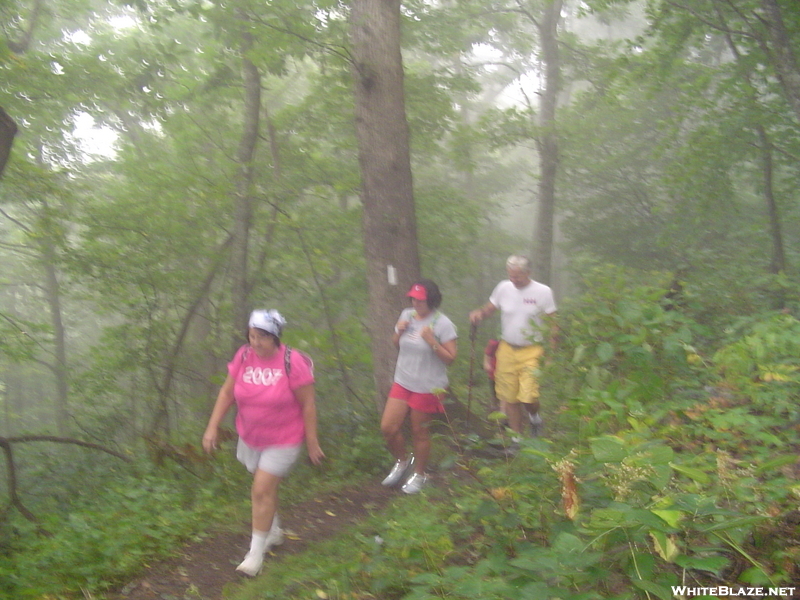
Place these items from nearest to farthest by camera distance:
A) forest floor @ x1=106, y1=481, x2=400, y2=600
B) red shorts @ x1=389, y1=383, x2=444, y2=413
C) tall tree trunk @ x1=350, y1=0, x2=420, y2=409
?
forest floor @ x1=106, y1=481, x2=400, y2=600 → red shorts @ x1=389, y1=383, x2=444, y2=413 → tall tree trunk @ x1=350, y1=0, x2=420, y2=409

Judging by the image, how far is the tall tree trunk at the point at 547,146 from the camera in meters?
14.1

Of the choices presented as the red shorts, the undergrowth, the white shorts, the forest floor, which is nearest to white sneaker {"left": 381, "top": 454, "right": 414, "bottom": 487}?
the forest floor

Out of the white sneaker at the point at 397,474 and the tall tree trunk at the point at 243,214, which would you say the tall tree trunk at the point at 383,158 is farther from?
the tall tree trunk at the point at 243,214

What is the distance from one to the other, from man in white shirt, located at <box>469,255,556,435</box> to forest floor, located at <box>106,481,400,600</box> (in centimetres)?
149

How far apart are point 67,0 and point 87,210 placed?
6623mm

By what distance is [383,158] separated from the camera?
669 centimetres

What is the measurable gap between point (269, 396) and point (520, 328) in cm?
269

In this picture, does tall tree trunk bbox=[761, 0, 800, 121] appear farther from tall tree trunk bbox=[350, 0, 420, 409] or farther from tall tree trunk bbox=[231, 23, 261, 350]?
tall tree trunk bbox=[231, 23, 261, 350]

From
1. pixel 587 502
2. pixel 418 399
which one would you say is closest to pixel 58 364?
pixel 418 399

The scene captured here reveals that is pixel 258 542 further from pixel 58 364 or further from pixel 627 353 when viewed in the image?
pixel 58 364

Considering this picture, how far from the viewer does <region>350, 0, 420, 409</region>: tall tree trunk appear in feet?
21.8

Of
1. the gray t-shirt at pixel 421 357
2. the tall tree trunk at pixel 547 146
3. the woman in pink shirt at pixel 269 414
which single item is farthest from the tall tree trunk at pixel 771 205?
the woman in pink shirt at pixel 269 414

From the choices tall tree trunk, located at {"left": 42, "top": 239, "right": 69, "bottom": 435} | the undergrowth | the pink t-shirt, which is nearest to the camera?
the undergrowth

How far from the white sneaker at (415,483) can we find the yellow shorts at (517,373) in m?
1.19
